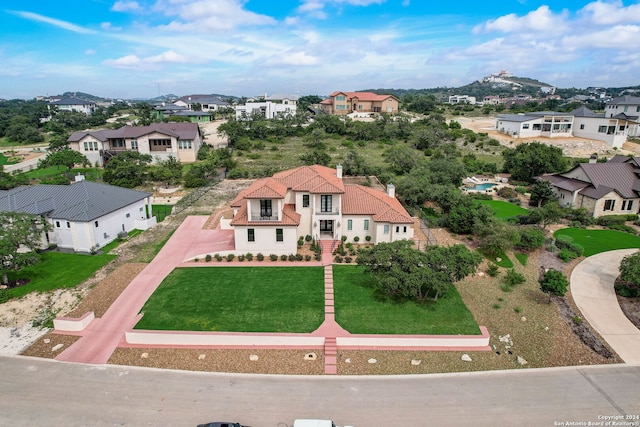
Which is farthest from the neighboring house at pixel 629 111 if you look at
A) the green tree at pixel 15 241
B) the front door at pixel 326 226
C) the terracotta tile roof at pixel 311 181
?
the green tree at pixel 15 241

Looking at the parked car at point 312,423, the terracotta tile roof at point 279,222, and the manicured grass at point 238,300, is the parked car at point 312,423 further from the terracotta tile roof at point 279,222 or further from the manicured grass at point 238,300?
the terracotta tile roof at point 279,222

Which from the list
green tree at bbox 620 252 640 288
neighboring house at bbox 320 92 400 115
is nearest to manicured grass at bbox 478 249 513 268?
green tree at bbox 620 252 640 288

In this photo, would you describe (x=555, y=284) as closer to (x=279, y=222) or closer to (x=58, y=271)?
(x=279, y=222)

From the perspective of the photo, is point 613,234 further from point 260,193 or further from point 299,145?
point 299,145

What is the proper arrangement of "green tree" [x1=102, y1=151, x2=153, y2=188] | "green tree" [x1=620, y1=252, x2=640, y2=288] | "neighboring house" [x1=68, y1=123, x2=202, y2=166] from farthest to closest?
1. "neighboring house" [x1=68, y1=123, x2=202, y2=166]
2. "green tree" [x1=102, y1=151, x2=153, y2=188]
3. "green tree" [x1=620, y1=252, x2=640, y2=288]

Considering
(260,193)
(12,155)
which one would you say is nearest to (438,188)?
(260,193)

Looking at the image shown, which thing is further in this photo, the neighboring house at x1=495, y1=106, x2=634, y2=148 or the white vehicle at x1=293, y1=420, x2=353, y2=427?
the neighboring house at x1=495, y1=106, x2=634, y2=148

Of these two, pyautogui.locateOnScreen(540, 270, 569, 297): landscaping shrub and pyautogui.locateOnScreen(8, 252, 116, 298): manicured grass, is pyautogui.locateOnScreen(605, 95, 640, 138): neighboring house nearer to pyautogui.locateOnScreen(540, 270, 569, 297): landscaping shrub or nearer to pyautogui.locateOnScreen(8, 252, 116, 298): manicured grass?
pyautogui.locateOnScreen(540, 270, 569, 297): landscaping shrub
